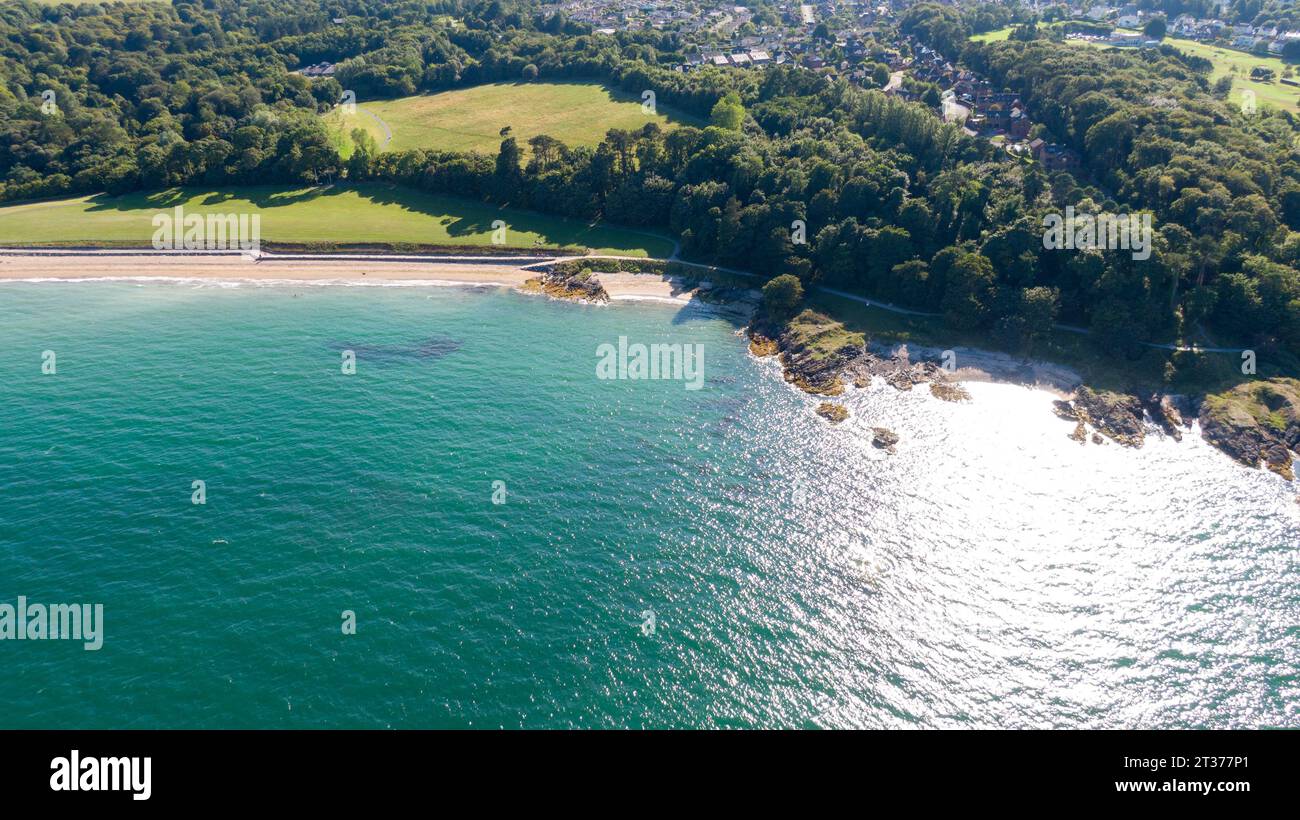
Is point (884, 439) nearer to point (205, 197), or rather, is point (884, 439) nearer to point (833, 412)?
point (833, 412)

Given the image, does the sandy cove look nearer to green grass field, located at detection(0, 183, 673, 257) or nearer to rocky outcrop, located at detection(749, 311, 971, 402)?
green grass field, located at detection(0, 183, 673, 257)

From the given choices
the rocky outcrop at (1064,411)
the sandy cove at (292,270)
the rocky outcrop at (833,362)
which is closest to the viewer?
the rocky outcrop at (1064,411)

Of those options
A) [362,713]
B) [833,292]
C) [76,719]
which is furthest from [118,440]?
[833,292]

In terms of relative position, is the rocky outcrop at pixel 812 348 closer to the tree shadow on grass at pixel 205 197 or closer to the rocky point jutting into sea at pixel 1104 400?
the rocky point jutting into sea at pixel 1104 400

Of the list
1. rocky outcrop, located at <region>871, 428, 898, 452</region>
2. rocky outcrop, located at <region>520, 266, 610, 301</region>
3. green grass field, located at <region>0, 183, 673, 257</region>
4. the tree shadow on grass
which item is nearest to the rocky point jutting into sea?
rocky outcrop, located at <region>871, 428, 898, 452</region>

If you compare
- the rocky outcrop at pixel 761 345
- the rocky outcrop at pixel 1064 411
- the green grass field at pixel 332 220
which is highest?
the green grass field at pixel 332 220

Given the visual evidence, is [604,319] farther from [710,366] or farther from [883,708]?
[883,708]

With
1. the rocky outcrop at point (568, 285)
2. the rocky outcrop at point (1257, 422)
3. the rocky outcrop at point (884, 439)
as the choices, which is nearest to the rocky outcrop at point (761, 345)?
the rocky outcrop at point (884, 439)

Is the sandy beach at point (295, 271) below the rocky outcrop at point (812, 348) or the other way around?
the other way around

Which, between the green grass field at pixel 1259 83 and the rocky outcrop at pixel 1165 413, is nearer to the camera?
the rocky outcrop at pixel 1165 413
